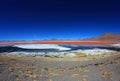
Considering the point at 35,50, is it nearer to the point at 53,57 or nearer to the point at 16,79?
the point at 53,57

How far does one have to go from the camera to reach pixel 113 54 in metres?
16.6

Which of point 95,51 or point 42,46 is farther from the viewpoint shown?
point 42,46

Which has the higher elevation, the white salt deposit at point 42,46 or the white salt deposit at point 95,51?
the white salt deposit at point 42,46

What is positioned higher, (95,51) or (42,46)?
(42,46)

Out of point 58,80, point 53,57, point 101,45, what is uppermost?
point 101,45

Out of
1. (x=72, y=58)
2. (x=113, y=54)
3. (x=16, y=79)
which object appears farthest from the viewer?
(x=113, y=54)

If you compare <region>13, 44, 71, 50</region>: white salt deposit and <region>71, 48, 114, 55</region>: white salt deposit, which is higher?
<region>13, 44, 71, 50</region>: white salt deposit

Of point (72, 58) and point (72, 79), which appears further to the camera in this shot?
point (72, 58)

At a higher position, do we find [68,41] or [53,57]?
[68,41]

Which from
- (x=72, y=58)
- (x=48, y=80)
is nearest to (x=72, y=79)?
(x=48, y=80)

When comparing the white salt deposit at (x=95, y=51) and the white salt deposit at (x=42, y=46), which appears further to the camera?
the white salt deposit at (x=42, y=46)

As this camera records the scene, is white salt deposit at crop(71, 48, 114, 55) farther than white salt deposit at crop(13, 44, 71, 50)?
No

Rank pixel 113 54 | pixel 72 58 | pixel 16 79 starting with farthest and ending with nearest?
pixel 113 54
pixel 72 58
pixel 16 79

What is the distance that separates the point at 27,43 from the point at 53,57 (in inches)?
137
